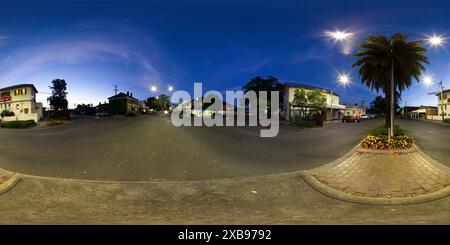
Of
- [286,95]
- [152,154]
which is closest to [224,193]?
[152,154]

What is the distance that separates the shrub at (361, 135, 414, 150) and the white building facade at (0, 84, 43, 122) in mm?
36051

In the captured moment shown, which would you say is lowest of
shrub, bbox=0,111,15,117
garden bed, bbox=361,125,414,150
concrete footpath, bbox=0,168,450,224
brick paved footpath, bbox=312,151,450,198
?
concrete footpath, bbox=0,168,450,224

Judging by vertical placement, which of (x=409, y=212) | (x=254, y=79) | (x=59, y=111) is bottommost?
(x=409, y=212)

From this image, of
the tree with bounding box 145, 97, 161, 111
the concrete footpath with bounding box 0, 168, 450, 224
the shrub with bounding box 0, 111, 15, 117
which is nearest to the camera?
the concrete footpath with bounding box 0, 168, 450, 224

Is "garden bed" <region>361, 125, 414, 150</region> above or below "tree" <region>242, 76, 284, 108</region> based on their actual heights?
below

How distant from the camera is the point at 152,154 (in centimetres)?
1148

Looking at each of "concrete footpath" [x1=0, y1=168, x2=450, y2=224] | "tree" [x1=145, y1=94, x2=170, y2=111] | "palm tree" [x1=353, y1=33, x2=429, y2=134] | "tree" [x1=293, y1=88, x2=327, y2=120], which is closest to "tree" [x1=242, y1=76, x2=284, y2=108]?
"tree" [x1=293, y1=88, x2=327, y2=120]

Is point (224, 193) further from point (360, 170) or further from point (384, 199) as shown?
point (360, 170)

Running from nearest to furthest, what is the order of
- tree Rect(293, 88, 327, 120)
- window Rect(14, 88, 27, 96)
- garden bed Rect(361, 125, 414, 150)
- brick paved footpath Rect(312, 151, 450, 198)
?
1. brick paved footpath Rect(312, 151, 450, 198)
2. garden bed Rect(361, 125, 414, 150)
3. window Rect(14, 88, 27, 96)
4. tree Rect(293, 88, 327, 120)

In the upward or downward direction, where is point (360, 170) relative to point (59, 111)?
downward

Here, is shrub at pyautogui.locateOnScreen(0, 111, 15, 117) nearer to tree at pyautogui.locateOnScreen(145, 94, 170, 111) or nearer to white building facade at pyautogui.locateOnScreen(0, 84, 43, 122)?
white building facade at pyautogui.locateOnScreen(0, 84, 43, 122)

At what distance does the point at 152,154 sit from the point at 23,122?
82.8ft

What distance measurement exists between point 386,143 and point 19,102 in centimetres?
3915

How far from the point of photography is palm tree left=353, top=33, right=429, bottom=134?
43.4 ft
